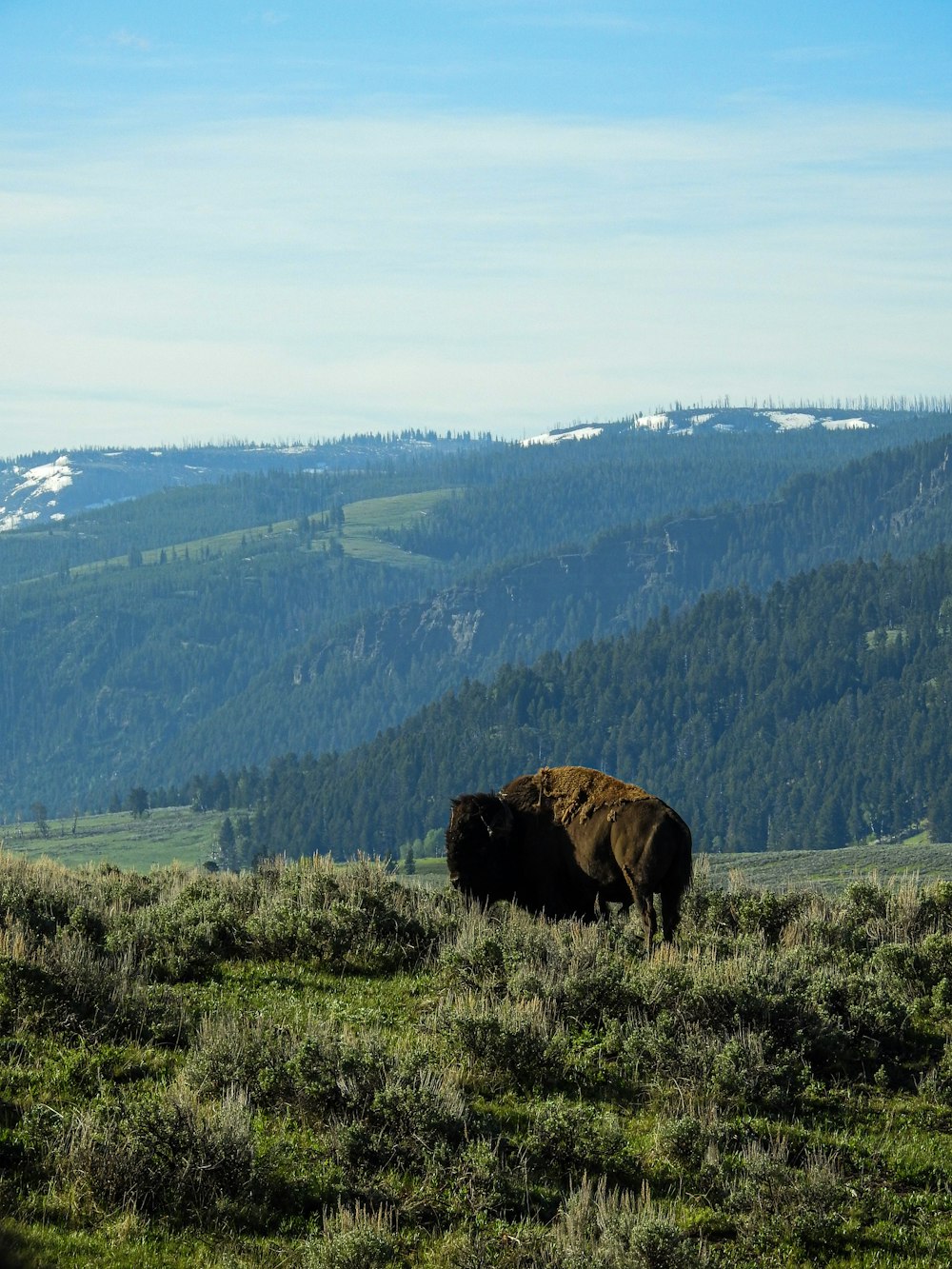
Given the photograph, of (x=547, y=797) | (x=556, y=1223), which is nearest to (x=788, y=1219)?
(x=556, y=1223)

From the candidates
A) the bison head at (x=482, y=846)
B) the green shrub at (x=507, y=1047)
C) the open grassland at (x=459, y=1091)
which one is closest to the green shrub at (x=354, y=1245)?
the open grassland at (x=459, y=1091)

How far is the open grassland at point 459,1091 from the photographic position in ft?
25.2

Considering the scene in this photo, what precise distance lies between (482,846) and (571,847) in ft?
3.03

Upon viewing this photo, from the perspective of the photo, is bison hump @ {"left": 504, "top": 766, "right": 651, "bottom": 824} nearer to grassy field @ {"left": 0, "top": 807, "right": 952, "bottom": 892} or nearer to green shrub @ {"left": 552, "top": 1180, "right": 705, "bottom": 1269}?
grassy field @ {"left": 0, "top": 807, "right": 952, "bottom": 892}

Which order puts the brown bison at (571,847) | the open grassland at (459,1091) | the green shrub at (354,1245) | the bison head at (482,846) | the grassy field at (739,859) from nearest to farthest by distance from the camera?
the green shrub at (354,1245), the open grassland at (459,1091), the brown bison at (571,847), the bison head at (482,846), the grassy field at (739,859)

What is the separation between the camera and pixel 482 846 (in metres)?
14.8

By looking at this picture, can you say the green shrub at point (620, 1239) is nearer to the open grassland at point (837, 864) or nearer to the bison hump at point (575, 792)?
the bison hump at point (575, 792)

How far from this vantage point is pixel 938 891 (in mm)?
15234

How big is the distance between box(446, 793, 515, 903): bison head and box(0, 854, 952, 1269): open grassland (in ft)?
2.58

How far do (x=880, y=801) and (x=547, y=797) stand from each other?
184193 millimetres

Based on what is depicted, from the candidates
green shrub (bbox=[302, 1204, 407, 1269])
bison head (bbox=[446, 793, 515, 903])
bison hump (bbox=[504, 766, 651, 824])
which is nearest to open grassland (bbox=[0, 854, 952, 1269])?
green shrub (bbox=[302, 1204, 407, 1269])

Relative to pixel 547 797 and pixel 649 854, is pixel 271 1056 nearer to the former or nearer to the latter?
pixel 649 854

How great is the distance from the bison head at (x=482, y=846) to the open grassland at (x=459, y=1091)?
79cm

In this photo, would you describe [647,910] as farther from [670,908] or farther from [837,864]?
[837,864]
